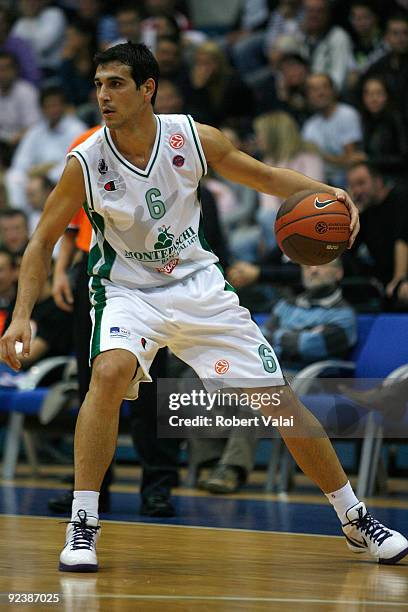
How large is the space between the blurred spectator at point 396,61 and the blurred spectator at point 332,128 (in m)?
0.36

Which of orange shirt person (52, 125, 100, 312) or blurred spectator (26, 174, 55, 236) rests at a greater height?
blurred spectator (26, 174, 55, 236)

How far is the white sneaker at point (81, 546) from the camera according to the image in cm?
404

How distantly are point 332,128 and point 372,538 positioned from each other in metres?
5.89

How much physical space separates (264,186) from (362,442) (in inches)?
115

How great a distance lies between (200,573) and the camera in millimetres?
4125

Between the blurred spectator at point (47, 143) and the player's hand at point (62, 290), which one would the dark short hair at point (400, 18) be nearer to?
the blurred spectator at point (47, 143)

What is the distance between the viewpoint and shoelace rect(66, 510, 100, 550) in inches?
162

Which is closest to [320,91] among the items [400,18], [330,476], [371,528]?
[400,18]

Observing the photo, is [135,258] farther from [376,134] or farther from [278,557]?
[376,134]

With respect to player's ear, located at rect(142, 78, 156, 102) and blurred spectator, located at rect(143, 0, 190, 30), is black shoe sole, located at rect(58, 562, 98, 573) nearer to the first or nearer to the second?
player's ear, located at rect(142, 78, 156, 102)

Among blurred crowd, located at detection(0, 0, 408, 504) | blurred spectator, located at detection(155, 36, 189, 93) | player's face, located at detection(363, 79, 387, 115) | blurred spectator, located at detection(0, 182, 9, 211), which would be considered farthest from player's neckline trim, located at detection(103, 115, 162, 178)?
blurred spectator, located at detection(155, 36, 189, 93)

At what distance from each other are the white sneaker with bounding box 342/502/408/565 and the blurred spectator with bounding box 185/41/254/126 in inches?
257

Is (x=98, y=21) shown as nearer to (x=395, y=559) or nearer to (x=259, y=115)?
(x=259, y=115)

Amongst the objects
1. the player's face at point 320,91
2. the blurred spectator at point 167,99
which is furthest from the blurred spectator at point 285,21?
the blurred spectator at point 167,99
